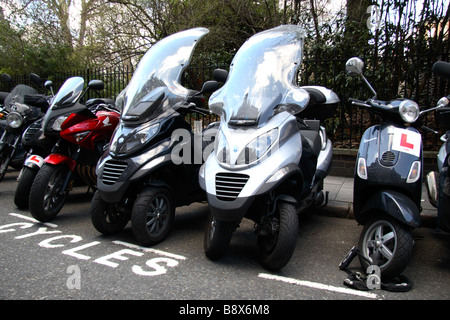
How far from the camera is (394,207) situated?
2797mm

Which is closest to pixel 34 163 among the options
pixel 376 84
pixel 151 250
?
pixel 151 250

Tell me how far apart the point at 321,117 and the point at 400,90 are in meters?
3.27

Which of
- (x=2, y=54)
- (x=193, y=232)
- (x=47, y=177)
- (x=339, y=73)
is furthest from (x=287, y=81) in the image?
(x=2, y=54)

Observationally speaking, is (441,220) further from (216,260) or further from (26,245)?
(26,245)

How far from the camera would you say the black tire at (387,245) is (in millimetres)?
2691

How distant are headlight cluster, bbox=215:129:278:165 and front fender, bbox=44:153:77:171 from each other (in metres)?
2.06

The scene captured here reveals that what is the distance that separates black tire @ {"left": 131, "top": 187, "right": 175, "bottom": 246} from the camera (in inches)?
135

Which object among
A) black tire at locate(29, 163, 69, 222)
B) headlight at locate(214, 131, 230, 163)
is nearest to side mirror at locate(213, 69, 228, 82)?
headlight at locate(214, 131, 230, 163)

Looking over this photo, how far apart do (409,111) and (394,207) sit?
2.91 feet

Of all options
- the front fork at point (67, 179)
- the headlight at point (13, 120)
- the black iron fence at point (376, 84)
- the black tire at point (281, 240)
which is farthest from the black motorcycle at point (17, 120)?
the black tire at point (281, 240)

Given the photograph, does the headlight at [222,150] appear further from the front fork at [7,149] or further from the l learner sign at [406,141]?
the front fork at [7,149]

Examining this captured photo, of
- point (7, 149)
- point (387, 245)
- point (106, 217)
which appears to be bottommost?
point (106, 217)

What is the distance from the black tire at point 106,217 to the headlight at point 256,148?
1.54 metres

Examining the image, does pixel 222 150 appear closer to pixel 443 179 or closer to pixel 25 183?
pixel 443 179
